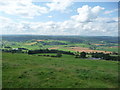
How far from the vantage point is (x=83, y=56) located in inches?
947

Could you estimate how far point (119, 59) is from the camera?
17297 millimetres

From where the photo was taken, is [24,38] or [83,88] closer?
[83,88]

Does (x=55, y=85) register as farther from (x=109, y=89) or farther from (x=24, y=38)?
(x=24, y=38)

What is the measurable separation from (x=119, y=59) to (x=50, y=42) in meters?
22.3

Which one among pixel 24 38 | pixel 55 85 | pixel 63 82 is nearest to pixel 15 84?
pixel 55 85

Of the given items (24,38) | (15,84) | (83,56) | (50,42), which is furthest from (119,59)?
(24,38)

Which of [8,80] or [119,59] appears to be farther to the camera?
[119,59]

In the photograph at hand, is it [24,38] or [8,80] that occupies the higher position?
[24,38]

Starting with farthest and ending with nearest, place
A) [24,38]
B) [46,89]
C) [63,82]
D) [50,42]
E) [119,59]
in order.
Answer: [24,38], [50,42], [119,59], [63,82], [46,89]

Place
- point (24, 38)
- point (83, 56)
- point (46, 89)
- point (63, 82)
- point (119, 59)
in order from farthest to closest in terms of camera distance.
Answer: point (24, 38)
point (83, 56)
point (119, 59)
point (63, 82)
point (46, 89)

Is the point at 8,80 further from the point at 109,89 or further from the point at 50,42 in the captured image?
the point at 50,42

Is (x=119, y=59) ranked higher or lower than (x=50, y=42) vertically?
lower

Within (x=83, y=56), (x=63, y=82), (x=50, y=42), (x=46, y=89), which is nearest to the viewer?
(x=46, y=89)

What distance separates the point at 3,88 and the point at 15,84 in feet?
1.93
